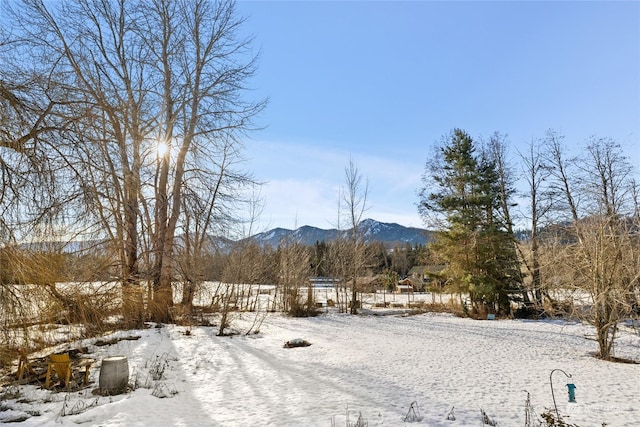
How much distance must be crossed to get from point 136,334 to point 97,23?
1168 cm

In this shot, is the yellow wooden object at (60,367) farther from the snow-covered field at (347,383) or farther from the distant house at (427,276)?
the distant house at (427,276)

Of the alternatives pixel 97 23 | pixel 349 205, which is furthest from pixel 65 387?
pixel 349 205

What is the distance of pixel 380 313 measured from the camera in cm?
2067

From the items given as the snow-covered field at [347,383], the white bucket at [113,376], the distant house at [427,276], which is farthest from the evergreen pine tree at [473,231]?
the white bucket at [113,376]

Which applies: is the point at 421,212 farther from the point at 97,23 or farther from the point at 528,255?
the point at 97,23

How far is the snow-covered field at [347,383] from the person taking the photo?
5.48 metres

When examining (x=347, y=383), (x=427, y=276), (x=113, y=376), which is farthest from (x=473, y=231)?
(x=113, y=376)

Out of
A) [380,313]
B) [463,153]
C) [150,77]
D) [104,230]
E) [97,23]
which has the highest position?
[97,23]

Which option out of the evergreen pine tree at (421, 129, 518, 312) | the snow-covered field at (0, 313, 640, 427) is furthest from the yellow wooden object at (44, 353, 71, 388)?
the evergreen pine tree at (421, 129, 518, 312)

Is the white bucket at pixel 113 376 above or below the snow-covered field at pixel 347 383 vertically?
above

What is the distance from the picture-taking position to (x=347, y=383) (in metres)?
7.25

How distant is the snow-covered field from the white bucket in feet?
0.70

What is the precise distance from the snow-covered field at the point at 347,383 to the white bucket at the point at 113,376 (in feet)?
0.70

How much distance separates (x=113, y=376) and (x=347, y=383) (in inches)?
166
